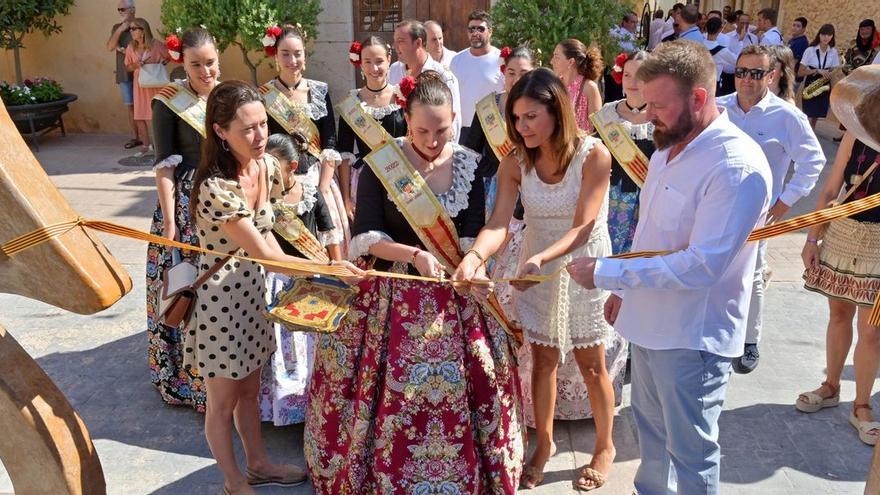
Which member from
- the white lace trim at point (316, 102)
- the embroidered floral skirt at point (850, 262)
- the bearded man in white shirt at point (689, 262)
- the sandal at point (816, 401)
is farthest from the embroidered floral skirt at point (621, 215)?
the white lace trim at point (316, 102)

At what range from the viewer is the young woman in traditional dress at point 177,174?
143 inches

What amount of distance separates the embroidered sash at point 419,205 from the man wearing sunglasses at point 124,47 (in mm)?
8356

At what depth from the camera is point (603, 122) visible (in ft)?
13.0

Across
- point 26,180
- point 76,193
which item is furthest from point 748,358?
point 76,193

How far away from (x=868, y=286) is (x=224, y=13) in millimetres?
7775

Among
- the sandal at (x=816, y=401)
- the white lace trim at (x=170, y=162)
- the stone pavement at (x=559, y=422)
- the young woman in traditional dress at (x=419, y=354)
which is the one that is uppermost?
the white lace trim at (x=170, y=162)

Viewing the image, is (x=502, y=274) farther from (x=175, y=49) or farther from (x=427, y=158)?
(x=175, y=49)

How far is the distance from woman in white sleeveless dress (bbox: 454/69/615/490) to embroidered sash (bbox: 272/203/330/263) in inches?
32.1

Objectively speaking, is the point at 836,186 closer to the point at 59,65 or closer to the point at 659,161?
the point at 659,161

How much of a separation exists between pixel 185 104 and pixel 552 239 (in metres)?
1.89

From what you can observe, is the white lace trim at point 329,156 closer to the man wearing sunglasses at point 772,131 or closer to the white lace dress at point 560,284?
the white lace dress at point 560,284

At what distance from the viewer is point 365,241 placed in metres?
2.90

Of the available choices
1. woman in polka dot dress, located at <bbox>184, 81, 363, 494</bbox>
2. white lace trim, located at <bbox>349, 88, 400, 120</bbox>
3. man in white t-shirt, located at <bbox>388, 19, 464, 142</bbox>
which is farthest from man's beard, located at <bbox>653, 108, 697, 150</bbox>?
man in white t-shirt, located at <bbox>388, 19, 464, 142</bbox>

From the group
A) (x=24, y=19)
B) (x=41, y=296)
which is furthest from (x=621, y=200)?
(x=24, y=19)
